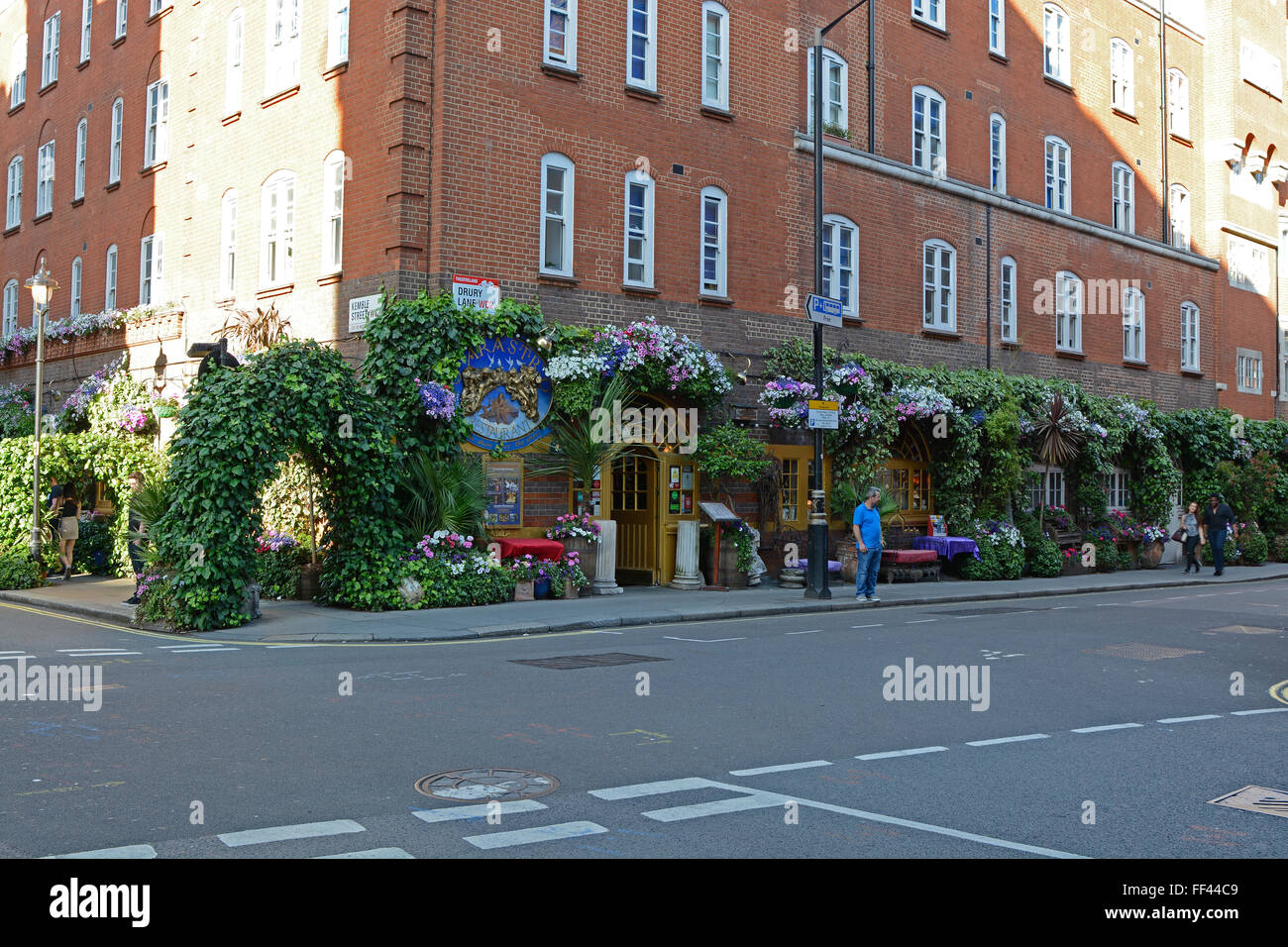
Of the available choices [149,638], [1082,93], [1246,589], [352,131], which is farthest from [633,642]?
[1082,93]

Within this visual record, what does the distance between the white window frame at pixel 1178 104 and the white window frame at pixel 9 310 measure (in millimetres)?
33061

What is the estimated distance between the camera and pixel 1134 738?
8.13m

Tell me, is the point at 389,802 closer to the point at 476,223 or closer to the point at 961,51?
the point at 476,223

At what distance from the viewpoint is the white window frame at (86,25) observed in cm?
3028

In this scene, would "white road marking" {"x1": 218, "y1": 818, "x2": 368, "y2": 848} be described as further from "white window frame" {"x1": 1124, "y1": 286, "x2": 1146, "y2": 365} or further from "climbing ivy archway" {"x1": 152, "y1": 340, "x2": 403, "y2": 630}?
"white window frame" {"x1": 1124, "y1": 286, "x2": 1146, "y2": 365}

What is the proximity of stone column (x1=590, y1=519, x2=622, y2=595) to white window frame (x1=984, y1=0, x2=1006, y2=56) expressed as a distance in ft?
56.4

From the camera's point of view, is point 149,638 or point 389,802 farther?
point 149,638

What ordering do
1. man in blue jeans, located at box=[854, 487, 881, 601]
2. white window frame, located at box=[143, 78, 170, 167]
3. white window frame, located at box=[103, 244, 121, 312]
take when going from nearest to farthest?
man in blue jeans, located at box=[854, 487, 881, 601], white window frame, located at box=[143, 78, 170, 167], white window frame, located at box=[103, 244, 121, 312]

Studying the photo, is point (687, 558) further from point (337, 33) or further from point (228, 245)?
point (228, 245)

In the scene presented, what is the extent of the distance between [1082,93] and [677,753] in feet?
96.6

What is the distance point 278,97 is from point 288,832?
1891 centimetres

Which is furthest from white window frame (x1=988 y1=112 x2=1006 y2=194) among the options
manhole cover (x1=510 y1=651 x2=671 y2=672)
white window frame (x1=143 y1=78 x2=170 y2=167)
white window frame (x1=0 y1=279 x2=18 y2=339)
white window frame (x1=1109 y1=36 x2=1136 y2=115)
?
white window frame (x1=0 y1=279 x2=18 y2=339)

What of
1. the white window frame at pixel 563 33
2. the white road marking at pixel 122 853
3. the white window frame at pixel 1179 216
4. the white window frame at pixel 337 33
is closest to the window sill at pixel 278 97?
the white window frame at pixel 337 33

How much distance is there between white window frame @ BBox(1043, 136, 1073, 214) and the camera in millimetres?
A: 30547
